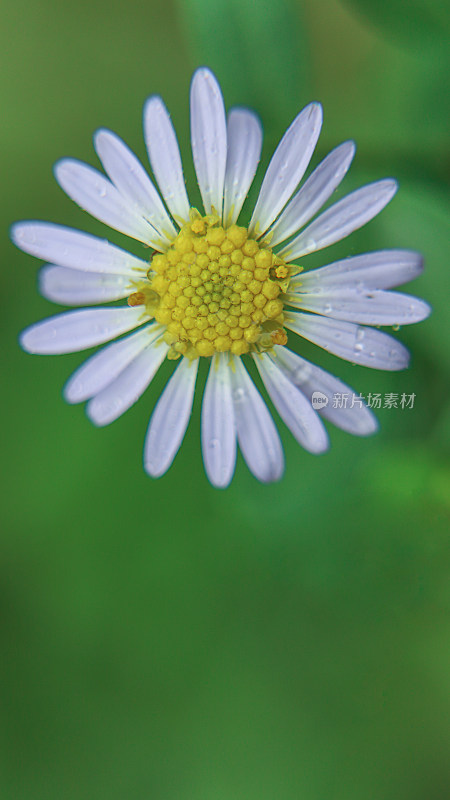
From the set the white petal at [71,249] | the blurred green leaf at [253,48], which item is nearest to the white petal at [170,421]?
the white petal at [71,249]

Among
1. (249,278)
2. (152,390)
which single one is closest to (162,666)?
(152,390)

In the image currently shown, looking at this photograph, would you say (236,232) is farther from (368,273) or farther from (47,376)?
(47,376)

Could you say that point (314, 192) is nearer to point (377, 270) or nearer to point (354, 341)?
point (377, 270)

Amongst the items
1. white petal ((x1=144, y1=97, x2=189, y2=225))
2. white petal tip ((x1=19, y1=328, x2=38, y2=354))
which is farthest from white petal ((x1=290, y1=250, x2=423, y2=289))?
white petal tip ((x1=19, y1=328, x2=38, y2=354))

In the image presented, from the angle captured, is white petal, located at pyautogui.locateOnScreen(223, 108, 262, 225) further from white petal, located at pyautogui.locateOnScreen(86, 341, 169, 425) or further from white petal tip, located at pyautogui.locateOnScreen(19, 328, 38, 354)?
white petal tip, located at pyautogui.locateOnScreen(19, 328, 38, 354)

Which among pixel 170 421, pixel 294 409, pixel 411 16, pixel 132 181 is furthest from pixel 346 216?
pixel 411 16

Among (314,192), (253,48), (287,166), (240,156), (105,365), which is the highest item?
(253,48)
